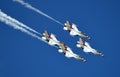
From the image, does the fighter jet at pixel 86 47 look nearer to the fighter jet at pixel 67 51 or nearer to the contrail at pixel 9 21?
the fighter jet at pixel 67 51

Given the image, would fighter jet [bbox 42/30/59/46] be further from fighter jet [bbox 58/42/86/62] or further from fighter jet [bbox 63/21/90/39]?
fighter jet [bbox 63/21/90/39]

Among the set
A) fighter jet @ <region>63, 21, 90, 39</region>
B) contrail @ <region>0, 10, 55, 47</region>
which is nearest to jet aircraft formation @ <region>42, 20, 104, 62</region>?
fighter jet @ <region>63, 21, 90, 39</region>

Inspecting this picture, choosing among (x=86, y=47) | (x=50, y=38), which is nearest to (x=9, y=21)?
(x=50, y=38)

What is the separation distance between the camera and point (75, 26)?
24656mm

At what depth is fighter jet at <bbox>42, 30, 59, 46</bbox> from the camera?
2392 centimetres

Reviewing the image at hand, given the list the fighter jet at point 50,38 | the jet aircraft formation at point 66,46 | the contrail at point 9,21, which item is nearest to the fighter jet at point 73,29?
the jet aircraft formation at point 66,46

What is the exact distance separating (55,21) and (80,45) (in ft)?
5.32

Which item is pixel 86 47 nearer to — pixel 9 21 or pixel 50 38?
pixel 50 38

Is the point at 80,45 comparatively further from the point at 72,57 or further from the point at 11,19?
the point at 11,19

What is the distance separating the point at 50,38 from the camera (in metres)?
24.1

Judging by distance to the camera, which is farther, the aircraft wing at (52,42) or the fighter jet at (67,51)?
the aircraft wing at (52,42)

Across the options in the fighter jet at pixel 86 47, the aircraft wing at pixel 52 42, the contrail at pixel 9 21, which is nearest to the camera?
the contrail at pixel 9 21

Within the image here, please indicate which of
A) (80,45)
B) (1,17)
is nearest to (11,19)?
(1,17)

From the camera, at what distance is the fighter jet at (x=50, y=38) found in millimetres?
23922
